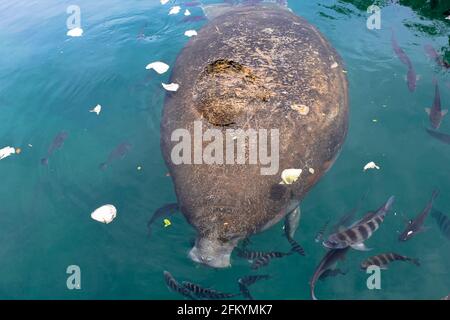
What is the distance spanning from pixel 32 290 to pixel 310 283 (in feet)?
11.0

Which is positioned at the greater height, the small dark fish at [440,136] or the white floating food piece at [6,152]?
the small dark fish at [440,136]

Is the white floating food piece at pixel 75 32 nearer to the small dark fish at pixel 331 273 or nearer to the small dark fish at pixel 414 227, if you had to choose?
the small dark fish at pixel 331 273

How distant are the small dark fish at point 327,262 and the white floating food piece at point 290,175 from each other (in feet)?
3.00

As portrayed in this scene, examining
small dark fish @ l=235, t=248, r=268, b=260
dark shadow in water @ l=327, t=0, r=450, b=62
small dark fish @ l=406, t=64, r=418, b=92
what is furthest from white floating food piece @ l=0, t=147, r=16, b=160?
dark shadow in water @ l=327, t=0, r=450, b=62

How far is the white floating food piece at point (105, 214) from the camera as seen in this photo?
4898 mm

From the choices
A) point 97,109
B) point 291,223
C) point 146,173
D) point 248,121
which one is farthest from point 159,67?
point 291,223

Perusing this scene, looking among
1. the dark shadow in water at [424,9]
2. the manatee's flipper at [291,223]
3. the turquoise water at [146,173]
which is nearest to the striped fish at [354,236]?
the turquoise water at [146,173]

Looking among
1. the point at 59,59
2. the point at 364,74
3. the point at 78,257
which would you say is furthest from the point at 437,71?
the point at 59,59

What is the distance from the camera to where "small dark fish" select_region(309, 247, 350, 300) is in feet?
13.0

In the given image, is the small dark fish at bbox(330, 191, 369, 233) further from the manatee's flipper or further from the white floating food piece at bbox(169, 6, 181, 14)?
the white floating food piece at bbox(169, 6, 181, 14)

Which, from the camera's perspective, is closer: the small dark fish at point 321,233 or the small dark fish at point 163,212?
the small dark fish at point 321,233

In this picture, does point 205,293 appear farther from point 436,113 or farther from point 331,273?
point 436,113

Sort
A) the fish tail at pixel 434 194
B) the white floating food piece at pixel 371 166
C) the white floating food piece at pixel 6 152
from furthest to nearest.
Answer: the white floating food piece at pixel 6 152 < the white floating food piece at pixel 371 166 < the fish tail at pixel 434 194

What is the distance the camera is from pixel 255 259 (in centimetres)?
410
